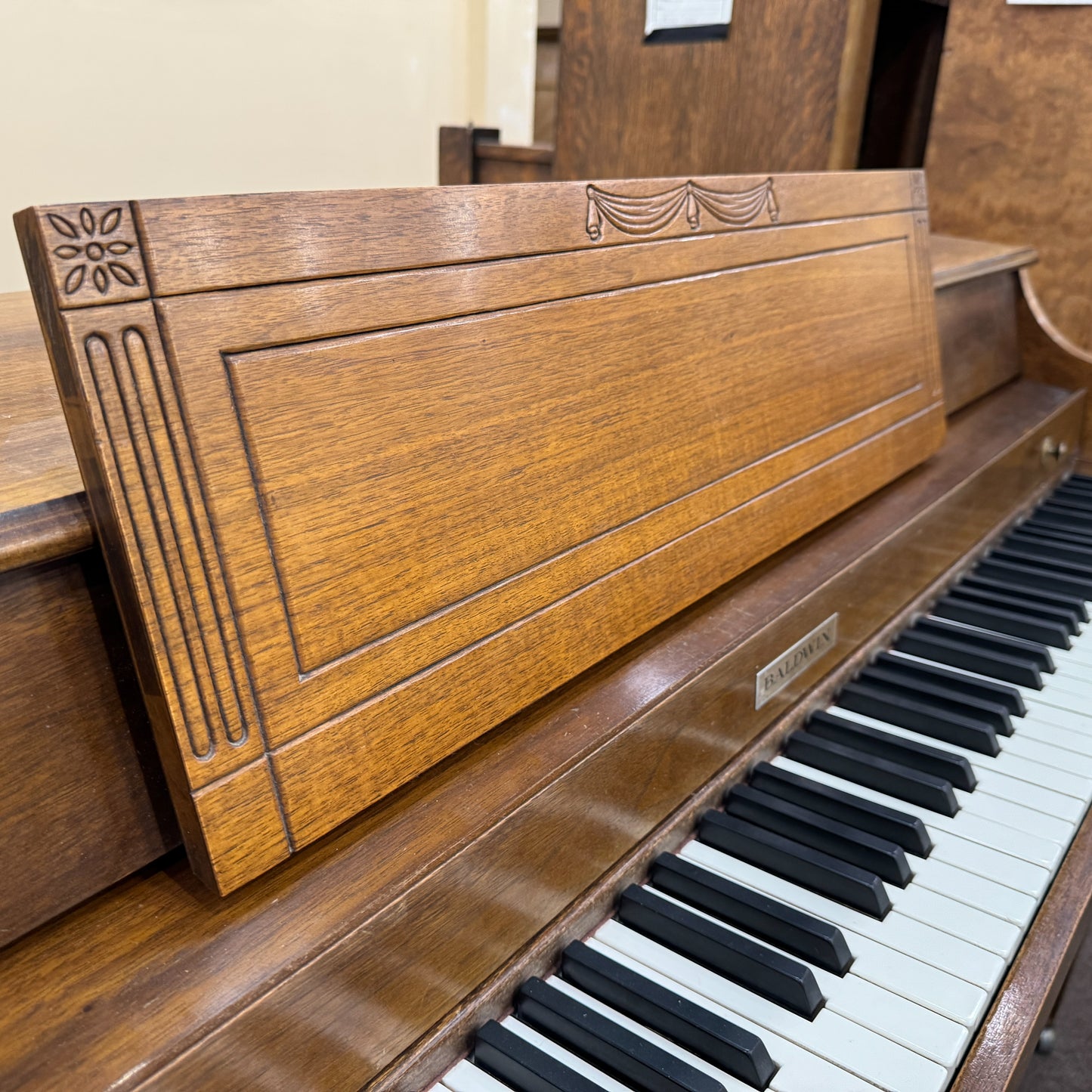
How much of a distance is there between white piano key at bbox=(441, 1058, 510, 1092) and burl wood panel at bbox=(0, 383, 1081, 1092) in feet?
0.05

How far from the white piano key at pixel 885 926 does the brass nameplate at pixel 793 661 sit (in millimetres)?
202

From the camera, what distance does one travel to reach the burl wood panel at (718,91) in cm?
207

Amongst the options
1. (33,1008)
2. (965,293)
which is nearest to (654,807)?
(33,1008)

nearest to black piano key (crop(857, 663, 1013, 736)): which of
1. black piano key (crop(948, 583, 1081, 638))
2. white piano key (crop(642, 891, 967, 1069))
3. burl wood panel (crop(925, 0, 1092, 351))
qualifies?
black piano key (crop(948, 583, 1081, 638))

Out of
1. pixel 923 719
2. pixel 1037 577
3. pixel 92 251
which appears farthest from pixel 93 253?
pixel 1037 577

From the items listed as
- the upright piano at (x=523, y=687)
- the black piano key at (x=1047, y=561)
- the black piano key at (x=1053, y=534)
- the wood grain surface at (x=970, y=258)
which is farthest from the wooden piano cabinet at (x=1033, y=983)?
the wood grain surface at (x=970, y=258)

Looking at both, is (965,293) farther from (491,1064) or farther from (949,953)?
(491,1064)

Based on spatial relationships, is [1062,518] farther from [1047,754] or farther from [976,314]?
[1047,754]

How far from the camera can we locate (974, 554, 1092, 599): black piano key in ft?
5.84

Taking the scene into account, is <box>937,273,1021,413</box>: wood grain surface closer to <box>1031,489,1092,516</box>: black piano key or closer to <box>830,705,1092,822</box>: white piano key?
<box>1031,489,1092,516</box>: black piano key

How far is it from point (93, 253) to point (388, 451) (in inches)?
10.0

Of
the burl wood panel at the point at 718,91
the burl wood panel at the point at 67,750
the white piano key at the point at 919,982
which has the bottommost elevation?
the white piano key at the point at 919,982

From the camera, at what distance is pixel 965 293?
207 centimetres

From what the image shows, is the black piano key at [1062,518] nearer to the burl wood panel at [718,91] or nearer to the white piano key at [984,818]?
the burl wood panel at [718,91]
